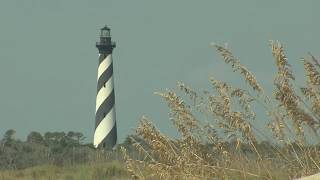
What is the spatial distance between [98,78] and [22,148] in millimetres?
13186

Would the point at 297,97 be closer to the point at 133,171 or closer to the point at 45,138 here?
the point at 133,171

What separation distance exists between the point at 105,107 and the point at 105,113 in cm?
37

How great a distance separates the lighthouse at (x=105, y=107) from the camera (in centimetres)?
4078

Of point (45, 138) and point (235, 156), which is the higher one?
point (45, 138)

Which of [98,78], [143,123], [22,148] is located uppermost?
[98,78]

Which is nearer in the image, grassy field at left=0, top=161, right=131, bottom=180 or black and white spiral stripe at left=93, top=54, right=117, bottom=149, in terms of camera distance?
grassy field at left=0, top=161, right=131, bottom=180

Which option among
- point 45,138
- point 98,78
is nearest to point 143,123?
point 45,138

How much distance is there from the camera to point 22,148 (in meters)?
30.1

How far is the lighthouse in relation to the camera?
134 ft

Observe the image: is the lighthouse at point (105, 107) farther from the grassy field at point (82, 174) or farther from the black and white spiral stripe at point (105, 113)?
the grassy field at point (82, 174)

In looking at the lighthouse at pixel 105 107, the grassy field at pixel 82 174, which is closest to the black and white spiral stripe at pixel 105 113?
the lighthouse at pixel 105 107

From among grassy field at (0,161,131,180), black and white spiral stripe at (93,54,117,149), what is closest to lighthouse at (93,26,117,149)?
black and white spiral stripe at (93,54,117,149)

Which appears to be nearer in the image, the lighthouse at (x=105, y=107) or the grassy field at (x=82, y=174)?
the grassy field at (x=82, y=174)

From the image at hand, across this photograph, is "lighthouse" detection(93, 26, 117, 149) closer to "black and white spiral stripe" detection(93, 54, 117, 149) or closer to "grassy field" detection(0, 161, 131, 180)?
"black and white spiral stripe" detection(93, 54, 117, 149)
